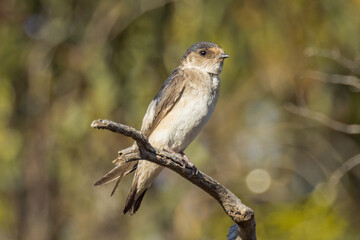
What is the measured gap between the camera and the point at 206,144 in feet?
31.5

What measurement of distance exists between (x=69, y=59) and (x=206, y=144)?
256cm

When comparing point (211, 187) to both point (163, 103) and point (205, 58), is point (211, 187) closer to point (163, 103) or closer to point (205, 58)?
point (163, 103)

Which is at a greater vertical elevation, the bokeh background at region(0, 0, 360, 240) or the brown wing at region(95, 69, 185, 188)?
the bokeh background at region(0, 0, 360, 240)

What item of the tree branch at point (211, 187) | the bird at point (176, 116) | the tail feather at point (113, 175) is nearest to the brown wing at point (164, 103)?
the bird at point (176, 116)

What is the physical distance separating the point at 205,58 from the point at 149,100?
3732 mm

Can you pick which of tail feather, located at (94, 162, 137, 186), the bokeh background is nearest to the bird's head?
tail feather, located at (94, 162, 137, 186)

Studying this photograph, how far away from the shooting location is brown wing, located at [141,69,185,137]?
18.5 feet

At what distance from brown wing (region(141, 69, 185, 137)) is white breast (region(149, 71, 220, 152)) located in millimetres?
44

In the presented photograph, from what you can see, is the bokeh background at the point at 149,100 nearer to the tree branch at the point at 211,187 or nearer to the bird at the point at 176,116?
the bird at the point at 176,116

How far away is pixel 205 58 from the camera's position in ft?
19.8

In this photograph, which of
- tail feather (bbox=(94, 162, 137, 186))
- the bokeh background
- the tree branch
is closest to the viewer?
the tree branch

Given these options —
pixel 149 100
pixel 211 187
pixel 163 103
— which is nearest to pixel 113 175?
pixel 211 187

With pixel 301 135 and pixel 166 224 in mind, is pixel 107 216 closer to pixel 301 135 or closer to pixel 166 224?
pixel 166 224

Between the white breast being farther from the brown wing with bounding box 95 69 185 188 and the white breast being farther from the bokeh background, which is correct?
the bokeh background
